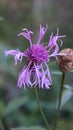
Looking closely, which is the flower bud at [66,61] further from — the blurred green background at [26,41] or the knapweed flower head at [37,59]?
the blurred green background at [26,41]

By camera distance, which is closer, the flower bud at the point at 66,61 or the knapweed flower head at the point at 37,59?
the knapweed flower head at the point at 37,59

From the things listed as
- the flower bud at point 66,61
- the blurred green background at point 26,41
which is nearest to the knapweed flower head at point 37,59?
the flower bud at point 66,61

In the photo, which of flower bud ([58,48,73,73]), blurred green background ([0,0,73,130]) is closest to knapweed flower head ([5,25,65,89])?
flower bud ([58,48,73,73])

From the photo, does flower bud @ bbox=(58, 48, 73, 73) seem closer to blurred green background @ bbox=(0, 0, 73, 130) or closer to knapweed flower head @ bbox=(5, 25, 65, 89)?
knapweed flower head @ bbox=(5, 25, 65, 89)

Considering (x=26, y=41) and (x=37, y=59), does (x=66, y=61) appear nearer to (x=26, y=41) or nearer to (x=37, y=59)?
(x=37, y=59)

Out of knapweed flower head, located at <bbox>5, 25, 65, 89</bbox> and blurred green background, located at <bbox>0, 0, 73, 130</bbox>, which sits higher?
blurred green background, located at <bbox>0, 0, 73, 130</bbox>

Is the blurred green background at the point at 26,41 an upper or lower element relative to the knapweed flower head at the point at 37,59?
upper

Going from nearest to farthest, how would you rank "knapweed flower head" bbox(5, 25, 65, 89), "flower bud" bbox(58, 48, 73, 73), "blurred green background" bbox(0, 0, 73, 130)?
"knapweed flower head" bbox(5, 25, 65, 89)
"flower bud" bbox(58, 48, 73, 73)
"blurred green background" bbox(0, 0, 73, 130)

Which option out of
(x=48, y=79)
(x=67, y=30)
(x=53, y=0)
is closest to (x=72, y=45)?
(x=67, y=30)
